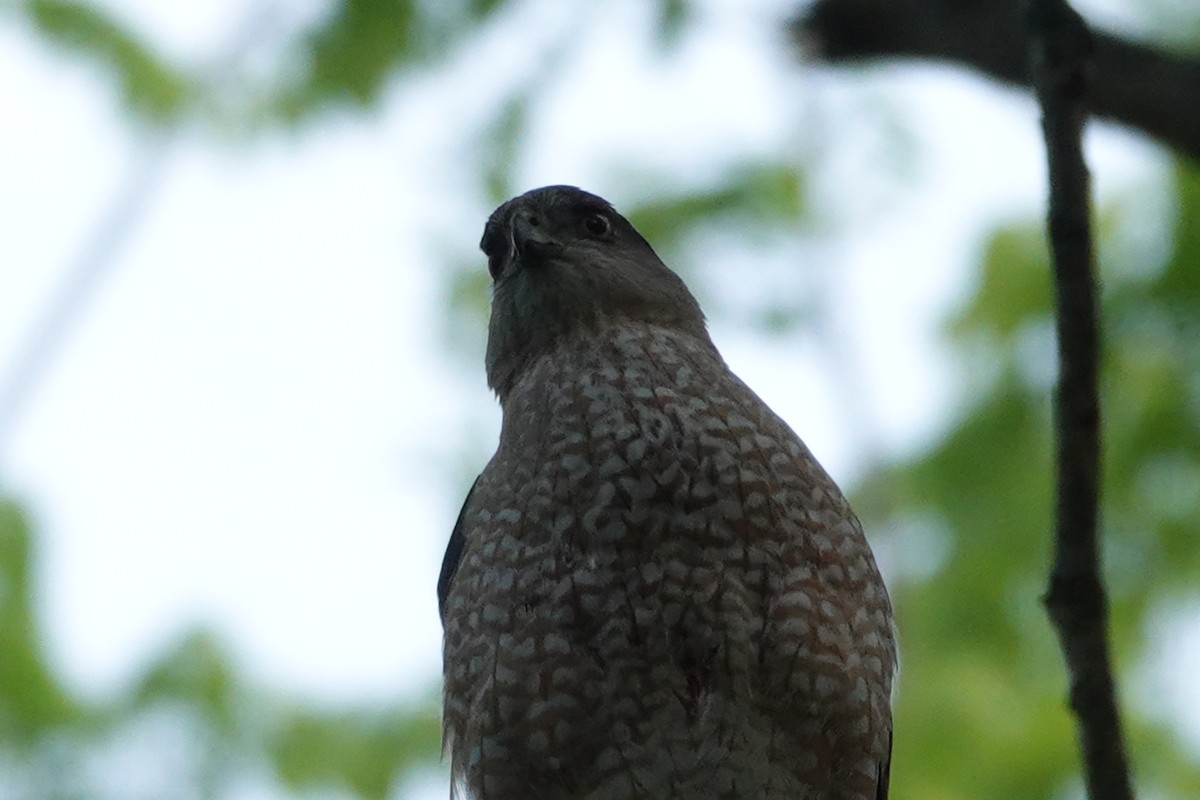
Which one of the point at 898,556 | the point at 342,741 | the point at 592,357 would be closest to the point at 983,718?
the point at 898,556

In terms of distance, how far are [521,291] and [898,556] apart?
2.76 metres

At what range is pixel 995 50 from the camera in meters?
5.36

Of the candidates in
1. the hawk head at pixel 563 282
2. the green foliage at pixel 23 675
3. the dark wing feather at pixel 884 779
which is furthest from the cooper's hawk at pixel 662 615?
the green foliage at pixel 23 675

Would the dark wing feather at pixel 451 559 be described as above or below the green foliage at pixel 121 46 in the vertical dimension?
below

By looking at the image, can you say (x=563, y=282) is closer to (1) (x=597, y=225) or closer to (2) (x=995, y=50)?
(1) (x=597, y=225)

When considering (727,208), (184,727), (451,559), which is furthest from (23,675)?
(451,559)

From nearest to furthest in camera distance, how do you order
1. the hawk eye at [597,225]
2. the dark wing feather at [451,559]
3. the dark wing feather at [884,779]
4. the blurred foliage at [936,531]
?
the dark wing feather at [884,779], the dark wing feather at [451,559], the hawk eye at [597,225], the blurred foliage at [936,531]

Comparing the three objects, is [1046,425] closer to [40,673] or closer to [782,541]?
[782,541]

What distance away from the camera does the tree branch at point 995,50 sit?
5082 mm

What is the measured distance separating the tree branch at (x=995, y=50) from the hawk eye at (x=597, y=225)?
1.42m

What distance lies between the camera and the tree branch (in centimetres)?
508

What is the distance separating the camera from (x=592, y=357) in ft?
13.7

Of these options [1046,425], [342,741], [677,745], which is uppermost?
[1046,425]

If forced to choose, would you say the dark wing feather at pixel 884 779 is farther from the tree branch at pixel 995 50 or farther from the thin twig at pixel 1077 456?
the tree branch at pixel 995 50
